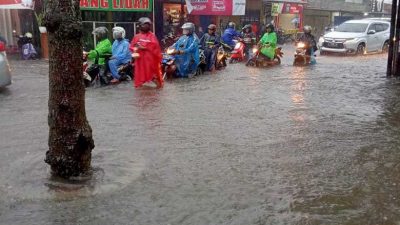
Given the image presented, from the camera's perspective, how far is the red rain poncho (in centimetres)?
1085

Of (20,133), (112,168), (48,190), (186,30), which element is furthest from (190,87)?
(48,190)

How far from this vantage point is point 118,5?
64.8 ft

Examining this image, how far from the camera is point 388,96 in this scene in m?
10.0

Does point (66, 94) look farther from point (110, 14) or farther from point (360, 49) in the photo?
point (360, 49)

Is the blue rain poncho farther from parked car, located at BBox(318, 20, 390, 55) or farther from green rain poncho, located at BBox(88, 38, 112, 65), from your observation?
parked car, located at BBox(318, 20, 390, 55)

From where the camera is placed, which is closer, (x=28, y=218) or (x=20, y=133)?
(x=28, y=218)

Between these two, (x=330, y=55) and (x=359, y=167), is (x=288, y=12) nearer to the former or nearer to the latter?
(x=330, y=55)

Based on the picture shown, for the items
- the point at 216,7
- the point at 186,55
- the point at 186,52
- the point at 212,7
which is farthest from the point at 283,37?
the point at 186,52

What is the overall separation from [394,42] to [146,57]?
6315 mm

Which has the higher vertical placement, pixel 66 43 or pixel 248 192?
pixel 66 43

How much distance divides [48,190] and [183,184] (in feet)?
4.15

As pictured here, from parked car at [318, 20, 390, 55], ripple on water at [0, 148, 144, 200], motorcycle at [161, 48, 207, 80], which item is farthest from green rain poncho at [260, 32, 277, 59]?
ripple on water at [0, 148, 144, 200]

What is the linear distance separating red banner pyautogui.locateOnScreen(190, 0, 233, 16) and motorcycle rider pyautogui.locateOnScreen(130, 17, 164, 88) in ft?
44.3

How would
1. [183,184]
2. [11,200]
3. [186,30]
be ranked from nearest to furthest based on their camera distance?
[11,200] < [183,184] < [186,30]
